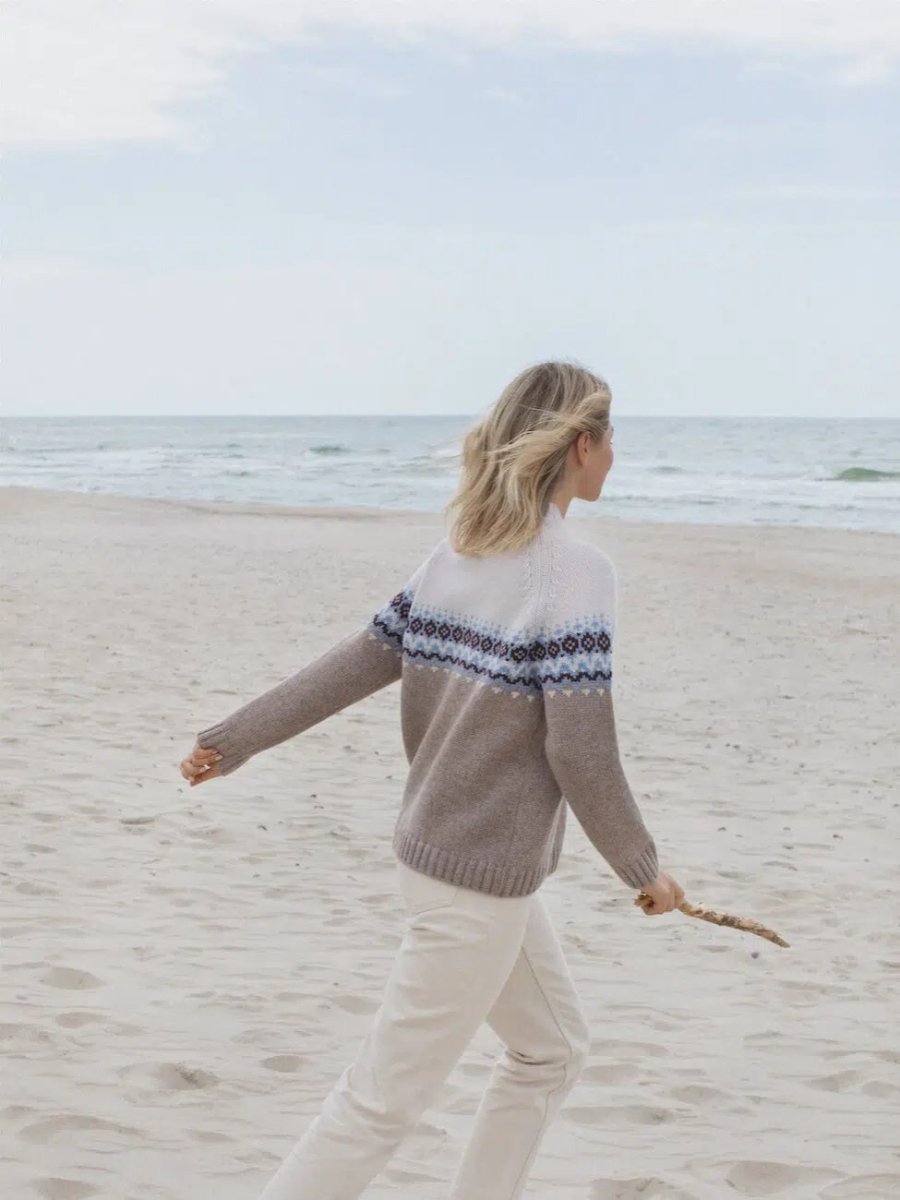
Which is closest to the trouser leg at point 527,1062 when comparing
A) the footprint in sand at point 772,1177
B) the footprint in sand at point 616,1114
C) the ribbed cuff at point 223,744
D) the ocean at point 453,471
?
the ribbed cuff at point 223,744

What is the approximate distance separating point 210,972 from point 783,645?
Result: 861cm

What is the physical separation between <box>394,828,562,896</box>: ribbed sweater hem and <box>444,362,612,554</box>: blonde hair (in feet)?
1.78

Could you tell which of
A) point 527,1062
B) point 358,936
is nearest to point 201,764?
point 527,1062

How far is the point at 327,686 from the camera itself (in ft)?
9.30

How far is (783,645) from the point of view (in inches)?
487

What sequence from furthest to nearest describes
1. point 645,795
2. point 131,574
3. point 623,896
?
point 131,574 → point 645,795 → point 623,896

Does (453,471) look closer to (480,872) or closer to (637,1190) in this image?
(637,1190)

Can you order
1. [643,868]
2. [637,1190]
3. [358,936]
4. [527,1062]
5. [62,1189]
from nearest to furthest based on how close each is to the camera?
[643,868], [527,1062], [62,1189], [637,1190], [358,936]

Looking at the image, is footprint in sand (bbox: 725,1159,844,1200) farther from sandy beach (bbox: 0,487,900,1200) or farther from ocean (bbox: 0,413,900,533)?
ocean (bbox: 0,413,900,533)

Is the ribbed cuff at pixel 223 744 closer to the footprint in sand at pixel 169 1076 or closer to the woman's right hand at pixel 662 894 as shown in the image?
the woman's right hand at pixel 662 894

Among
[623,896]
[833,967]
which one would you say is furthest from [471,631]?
[623,896]

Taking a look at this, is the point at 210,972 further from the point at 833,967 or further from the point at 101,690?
the point at 101,690

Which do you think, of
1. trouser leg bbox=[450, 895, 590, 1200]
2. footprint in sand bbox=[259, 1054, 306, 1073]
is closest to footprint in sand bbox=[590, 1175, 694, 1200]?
trouser leg bbox=[450, 895, 590, 1200]

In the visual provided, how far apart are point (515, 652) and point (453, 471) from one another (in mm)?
44390
